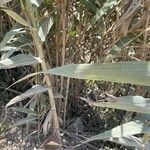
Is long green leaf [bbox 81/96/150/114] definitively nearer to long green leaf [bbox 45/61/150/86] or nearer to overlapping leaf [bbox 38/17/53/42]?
long green leaf [bbox 45/61/150/86]

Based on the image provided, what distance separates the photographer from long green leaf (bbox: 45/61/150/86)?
0.45m

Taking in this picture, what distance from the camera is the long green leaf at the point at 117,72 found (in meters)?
0.45

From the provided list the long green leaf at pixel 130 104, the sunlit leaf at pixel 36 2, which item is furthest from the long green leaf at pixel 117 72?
the sunlit leaf at pixel 36 2

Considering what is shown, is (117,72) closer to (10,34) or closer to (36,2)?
(36,2)

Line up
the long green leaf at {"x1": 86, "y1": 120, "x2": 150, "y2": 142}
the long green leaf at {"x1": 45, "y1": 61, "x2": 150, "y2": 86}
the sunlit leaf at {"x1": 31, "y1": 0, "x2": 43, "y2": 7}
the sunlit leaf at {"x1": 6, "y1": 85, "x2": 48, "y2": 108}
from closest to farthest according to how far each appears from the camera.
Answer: the long green leaf at {"x1": 45, "y1": 61, "x2": 150, "y2": 86}
the long green leaf at {"x1": 86, "y1": 120, "x2": 150, "y2": 142}
the sunlit leaf at {"x1": 31, "y1": 0, "x2": 43, "y2": 7}
the sunlit leaf at {"x1": 6, "y1": 85, "x2": 48, "y2": 108}

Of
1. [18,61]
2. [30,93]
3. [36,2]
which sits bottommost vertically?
[30,93]

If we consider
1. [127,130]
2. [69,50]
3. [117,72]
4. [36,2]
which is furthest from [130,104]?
[69,50]

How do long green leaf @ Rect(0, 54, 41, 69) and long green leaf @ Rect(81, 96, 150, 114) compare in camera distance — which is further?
long green leaf @ Rect(0, 54, 41, 69)

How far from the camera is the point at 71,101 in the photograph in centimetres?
157

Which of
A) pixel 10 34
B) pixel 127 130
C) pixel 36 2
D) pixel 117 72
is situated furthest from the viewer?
pixel 10 34

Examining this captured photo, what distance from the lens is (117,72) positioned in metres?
0.46

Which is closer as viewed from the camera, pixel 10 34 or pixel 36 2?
pixel 36 2

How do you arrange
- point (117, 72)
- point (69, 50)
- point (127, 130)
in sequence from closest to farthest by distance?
point (117, 72) < point (127, 130) < point (69, 50)

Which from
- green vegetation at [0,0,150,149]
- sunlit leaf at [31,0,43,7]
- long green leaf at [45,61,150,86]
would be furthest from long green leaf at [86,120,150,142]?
sunlit leaf at [31,0,43,7]
